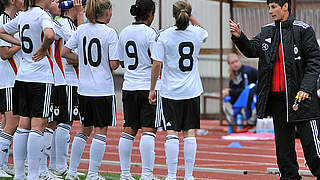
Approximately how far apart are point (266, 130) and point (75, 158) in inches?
332

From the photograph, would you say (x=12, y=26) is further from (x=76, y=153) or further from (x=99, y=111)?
(x=76, y=153)

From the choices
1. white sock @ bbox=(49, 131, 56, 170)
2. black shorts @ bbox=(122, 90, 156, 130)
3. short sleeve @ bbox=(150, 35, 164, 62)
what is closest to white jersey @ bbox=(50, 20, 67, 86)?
black shorts @ bbox=(122, 90, 156, 130)

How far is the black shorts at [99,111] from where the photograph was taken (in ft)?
29.7

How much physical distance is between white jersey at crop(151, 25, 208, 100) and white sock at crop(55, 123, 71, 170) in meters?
1.59

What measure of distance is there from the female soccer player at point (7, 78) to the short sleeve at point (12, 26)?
2.30ft

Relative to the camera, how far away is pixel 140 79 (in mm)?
9289

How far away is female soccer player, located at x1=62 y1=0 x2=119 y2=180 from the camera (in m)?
Result: 9.05

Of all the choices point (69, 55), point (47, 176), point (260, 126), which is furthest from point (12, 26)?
point (260, 126)

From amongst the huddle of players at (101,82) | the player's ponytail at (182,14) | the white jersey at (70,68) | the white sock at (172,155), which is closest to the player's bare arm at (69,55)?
the huddle of players at (101,82)

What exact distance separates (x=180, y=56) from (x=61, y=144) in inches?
79.9

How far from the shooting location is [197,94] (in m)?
9.06

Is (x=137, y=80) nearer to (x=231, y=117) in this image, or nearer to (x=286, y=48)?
(x=286, y=48)

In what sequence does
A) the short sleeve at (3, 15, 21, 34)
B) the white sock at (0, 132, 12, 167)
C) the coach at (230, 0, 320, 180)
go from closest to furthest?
the coach at (230, 0, 320, 180), the short sleeve at (3, 15, 21, 34), the white sock at (0, 132, 12, 167)

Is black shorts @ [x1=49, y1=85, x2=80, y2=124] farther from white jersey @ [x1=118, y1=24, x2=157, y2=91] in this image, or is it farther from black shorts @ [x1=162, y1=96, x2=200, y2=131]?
black shorts @ [x1=162, y1=96, x2=200, y2=131]
